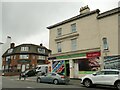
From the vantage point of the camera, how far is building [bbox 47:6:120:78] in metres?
23.3

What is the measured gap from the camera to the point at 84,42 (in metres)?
26.5

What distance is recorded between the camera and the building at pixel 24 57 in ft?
190

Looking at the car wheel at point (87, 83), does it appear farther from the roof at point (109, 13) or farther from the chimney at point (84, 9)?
the chimney at point (84, 9)

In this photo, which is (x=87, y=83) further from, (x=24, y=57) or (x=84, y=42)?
(x=24, y=57)

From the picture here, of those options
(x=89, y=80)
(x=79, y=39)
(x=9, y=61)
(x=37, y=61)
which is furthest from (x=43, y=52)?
(x=89, y=80)

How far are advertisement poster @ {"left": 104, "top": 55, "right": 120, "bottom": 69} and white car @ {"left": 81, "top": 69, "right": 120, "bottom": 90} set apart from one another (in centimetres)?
584

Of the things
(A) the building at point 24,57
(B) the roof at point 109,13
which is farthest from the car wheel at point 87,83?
(A) the building at point 24,57

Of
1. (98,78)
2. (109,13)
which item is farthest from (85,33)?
(98,78)

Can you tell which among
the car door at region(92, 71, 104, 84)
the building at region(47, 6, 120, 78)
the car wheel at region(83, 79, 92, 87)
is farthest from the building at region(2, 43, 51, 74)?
the car door at region(92, 71, 104, 84)

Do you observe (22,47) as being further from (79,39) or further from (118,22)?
(118,22)

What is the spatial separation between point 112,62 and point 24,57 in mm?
39257

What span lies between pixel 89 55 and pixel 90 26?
3905 millimetres

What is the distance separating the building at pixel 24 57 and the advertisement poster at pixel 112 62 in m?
35.0

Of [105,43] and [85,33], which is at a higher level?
[85,33]
